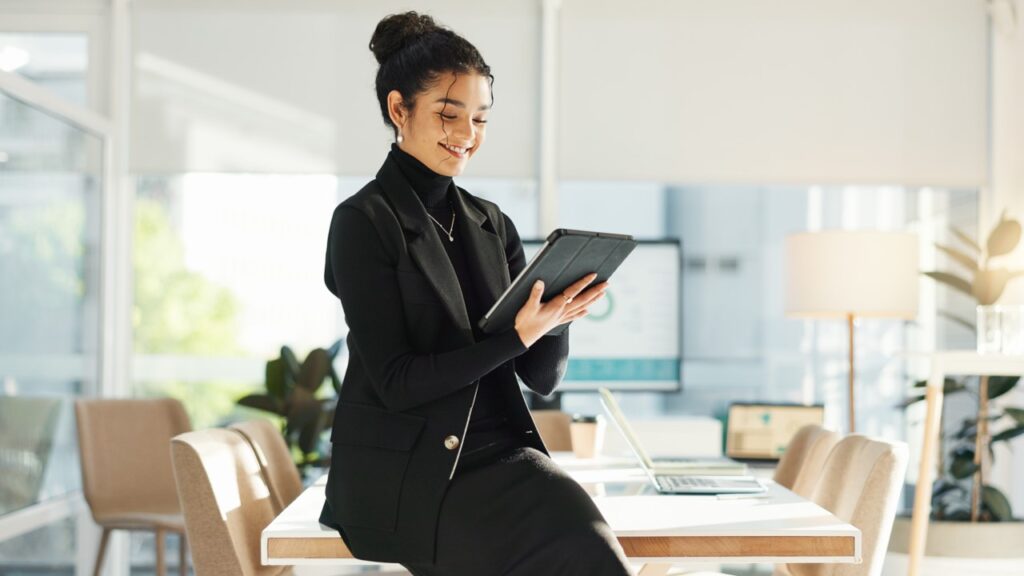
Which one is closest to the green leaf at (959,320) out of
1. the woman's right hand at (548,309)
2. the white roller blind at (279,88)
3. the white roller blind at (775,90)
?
the white roller blind at (775,90)

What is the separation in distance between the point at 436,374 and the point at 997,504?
3.77 m

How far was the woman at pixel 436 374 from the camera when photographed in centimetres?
150

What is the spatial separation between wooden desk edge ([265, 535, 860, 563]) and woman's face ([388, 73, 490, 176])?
2.30ft

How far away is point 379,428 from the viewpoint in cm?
158

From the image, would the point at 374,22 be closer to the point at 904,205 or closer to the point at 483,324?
the point at 904,205

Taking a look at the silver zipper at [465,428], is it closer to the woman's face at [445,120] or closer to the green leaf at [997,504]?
the woman's face at [445,120]

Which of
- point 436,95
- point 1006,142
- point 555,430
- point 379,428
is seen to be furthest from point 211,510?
point 1006,142

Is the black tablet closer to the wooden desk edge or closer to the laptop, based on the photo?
the wooden desk edge

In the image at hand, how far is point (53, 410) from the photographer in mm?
4512

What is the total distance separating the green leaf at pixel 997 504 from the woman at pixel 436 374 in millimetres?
3530

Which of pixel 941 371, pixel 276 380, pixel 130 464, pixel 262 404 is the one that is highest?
pixel 941 371

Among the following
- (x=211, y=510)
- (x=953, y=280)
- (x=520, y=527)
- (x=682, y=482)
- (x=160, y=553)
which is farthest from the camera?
(x=953, y=280)

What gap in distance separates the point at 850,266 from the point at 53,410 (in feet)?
10.7

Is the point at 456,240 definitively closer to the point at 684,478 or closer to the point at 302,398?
the point at 684,478
